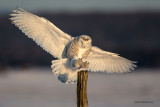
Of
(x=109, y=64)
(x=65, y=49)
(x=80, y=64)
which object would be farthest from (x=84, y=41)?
(x=109, y=64)

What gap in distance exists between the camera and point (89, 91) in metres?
16.8

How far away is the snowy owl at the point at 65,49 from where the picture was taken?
977 cm

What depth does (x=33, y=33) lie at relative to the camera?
33.0ft

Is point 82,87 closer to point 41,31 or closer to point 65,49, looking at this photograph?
point 65,49

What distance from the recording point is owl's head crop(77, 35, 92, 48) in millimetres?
9609

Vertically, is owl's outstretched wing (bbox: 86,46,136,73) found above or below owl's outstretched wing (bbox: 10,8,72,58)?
below

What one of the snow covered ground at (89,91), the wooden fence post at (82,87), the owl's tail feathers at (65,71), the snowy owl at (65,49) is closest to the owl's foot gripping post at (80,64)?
the snowy owl at (65,49)

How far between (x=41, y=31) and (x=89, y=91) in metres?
7.00

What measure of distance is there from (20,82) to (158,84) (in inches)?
207

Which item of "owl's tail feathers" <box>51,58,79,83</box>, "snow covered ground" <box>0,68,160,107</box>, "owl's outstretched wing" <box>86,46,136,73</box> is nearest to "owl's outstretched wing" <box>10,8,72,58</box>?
"owl's tail feathers" <box>51,58,79,83</box>

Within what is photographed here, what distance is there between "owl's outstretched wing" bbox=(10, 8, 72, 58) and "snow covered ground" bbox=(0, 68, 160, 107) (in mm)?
3720

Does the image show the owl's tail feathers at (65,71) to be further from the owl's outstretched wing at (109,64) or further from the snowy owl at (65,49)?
the owl's outstretched wing at (109,64)

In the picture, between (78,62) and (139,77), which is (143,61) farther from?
(78,62)

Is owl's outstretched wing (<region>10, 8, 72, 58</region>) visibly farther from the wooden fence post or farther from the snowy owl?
the wooden fence post
